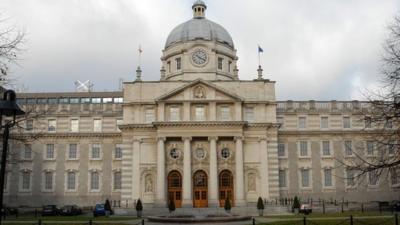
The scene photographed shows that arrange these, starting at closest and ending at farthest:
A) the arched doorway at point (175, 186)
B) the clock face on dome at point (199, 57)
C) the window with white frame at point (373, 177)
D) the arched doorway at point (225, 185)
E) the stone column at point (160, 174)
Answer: the window with white frame at point (373, 177)
the stone column at point (160, 174)
the arched doorway at point (175, 186)
the arched doorway at point (225, 185)
the clock face on dome at point (199, 57)

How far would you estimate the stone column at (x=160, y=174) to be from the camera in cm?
5748

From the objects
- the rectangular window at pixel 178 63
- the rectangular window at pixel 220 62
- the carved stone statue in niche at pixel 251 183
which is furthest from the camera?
the rectangular window at pixel 178 63

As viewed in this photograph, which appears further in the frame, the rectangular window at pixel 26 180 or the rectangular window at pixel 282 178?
the rectangular window at pixel 26 180

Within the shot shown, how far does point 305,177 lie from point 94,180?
28.3 m

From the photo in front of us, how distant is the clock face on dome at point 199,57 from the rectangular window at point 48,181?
24.8 metres

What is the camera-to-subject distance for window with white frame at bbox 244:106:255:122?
61.2 metres

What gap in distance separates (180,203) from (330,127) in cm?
2375

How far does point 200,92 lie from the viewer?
60719 mm

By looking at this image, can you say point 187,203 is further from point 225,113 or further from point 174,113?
point 225,113

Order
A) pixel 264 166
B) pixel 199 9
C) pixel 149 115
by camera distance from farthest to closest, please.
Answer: pixel 199 9 < pixel 149 115 < pixel 264 166

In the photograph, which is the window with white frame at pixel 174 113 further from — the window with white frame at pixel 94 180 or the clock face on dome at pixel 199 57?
the window with white frame at pixel 94 180

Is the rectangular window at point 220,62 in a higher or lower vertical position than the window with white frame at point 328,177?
higher

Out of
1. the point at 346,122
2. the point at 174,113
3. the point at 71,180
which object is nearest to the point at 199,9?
the point at 174,113

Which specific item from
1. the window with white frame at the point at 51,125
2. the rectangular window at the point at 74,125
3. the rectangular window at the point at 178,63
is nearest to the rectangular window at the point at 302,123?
the rectangular window at the point at 178,63
